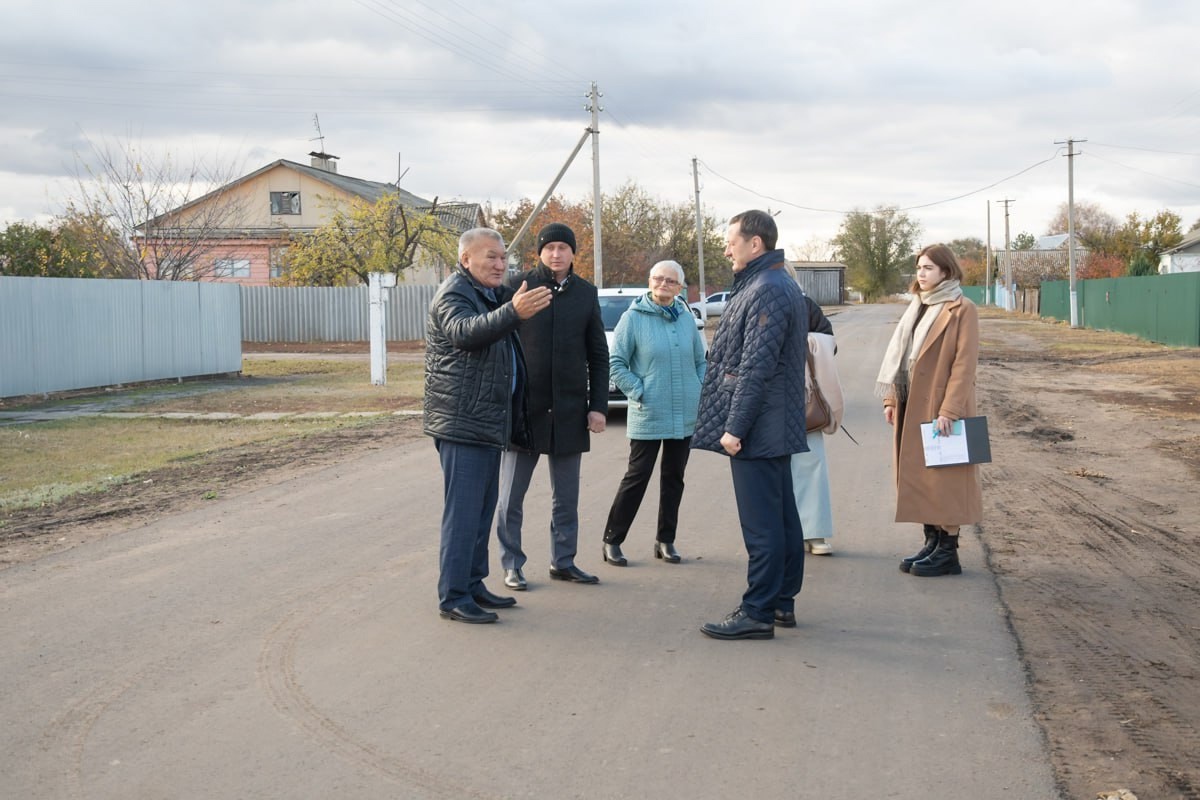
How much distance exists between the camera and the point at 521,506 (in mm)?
6609

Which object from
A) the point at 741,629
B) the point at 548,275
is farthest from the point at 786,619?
the point at 548,275

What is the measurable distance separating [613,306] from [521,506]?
956 cm

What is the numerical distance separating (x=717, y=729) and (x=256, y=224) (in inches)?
2004

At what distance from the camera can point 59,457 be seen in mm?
12414

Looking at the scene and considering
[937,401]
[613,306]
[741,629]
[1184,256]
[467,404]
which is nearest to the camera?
[741,629]

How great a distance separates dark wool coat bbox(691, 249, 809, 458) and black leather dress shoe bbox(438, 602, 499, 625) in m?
1.36

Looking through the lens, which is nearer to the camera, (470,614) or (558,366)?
(470,614)

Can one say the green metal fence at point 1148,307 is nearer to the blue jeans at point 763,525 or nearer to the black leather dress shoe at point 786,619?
the black leather dress shoe at point 786,619

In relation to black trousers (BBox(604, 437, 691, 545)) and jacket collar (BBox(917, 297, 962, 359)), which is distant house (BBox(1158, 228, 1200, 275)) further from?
black trousers (BBox(604, 437, 691, 545))

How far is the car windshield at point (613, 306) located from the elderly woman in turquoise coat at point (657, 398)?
27.4 ft

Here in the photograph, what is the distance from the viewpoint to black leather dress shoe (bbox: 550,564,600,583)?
671cm

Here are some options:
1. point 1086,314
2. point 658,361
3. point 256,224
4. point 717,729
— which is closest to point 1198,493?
point 658,361

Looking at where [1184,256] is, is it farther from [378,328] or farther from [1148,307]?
[378,328]

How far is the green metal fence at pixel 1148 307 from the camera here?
97.2 feet
